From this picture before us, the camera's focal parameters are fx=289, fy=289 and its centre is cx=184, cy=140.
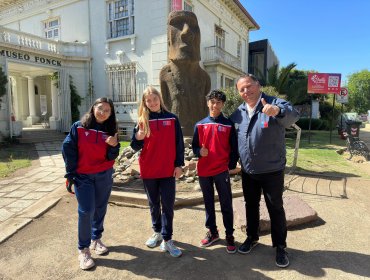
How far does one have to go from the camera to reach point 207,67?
1594 centimetres

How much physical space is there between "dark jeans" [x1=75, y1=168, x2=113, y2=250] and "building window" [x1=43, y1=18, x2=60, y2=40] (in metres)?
15.9

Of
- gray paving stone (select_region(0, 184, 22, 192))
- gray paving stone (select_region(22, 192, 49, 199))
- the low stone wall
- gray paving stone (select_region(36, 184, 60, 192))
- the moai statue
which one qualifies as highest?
the moai statue

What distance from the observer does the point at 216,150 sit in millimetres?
3119

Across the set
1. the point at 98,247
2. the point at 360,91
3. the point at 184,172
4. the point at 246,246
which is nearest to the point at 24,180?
the point at 184,172

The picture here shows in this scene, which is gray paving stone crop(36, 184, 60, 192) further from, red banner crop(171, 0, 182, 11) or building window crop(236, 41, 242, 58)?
building window crop(236, 41, 242, 58)

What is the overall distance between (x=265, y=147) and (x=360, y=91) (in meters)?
70.5

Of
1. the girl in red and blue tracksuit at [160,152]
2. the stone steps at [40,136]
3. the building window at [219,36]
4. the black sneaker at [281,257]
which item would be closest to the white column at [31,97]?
the stone steps at [40,136]

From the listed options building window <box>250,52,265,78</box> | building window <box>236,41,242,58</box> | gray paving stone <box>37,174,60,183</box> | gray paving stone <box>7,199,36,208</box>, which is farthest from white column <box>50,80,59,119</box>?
building window <box>250,52,265,78</box>

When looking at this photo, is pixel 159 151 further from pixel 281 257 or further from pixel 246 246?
pixel 281 257

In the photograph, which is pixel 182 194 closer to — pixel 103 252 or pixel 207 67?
pixel 103 252

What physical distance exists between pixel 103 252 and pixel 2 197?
3.30 meters

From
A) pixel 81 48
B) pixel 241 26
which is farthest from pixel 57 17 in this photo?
pixel 241 26

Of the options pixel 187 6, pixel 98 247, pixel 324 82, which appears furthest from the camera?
pixel 187 6

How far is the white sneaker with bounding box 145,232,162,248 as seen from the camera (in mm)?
3278
